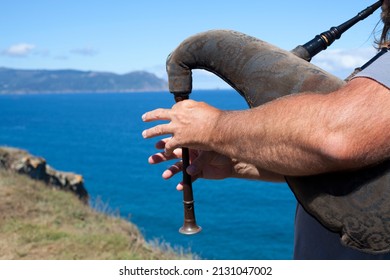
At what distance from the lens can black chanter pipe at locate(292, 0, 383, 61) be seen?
91.5 inches

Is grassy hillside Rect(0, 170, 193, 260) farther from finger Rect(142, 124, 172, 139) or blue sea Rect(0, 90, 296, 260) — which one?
finger Rect(142, 124, 172, 139)

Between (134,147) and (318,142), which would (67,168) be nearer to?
(134,147)

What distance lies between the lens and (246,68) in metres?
2.03

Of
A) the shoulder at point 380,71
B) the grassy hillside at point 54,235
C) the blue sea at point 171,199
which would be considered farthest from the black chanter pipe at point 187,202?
the blue sea at point 171,199

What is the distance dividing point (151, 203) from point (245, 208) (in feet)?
25.5

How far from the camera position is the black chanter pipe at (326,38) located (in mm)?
2324

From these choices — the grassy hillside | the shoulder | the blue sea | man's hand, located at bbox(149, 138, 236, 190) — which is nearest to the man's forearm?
the shoulder

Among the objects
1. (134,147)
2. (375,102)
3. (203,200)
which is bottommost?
(134,147)

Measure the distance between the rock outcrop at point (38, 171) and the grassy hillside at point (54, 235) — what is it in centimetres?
740

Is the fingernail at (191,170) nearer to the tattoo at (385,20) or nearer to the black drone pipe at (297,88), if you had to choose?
the black drone pipe at (297,88)

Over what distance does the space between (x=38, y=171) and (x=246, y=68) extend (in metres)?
19.0

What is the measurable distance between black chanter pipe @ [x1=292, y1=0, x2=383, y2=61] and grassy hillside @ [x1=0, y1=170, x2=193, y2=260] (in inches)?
222
